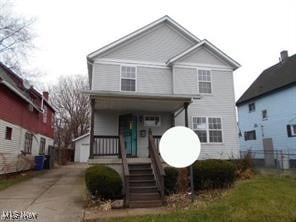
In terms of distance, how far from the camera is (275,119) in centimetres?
2155

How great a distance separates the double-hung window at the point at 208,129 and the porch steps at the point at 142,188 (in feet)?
15.6

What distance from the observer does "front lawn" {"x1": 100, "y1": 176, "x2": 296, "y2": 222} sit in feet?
21.0

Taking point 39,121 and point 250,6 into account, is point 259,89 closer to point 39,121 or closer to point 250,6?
point 250,6

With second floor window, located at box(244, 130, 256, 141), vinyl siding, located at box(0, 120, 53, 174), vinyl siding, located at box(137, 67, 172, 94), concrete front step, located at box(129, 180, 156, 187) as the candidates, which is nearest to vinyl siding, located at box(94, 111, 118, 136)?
vinyl siding, located at box(137, 67, 172, 94)

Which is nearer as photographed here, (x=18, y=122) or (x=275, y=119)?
(x=18, y=122)

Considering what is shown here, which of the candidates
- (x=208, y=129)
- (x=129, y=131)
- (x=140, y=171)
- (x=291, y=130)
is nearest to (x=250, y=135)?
(x=291, y=130)

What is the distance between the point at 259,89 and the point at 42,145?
19657 millimetres

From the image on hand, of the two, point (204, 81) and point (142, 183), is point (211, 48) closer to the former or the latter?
point (204, 81)

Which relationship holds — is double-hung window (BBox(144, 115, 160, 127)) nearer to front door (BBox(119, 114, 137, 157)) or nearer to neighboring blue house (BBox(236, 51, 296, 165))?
front door (BBox(119, 114, 137, 157))

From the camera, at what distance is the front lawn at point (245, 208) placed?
6395 mm

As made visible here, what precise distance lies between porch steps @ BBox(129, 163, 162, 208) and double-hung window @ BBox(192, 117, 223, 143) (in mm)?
4752

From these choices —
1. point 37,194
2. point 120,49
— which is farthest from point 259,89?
point 37,194
